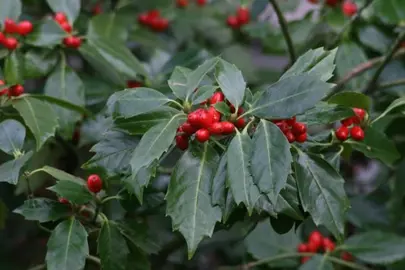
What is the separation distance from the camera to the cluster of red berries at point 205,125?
840 mm

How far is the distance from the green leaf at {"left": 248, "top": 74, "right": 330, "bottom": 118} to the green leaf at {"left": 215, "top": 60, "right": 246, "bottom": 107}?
25 mm

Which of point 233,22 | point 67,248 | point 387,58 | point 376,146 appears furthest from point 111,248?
point 233,22

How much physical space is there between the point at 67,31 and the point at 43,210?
16.5 inches

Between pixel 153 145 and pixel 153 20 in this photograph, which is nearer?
pixel 153 145

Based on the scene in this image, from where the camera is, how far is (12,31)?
3.98 feet

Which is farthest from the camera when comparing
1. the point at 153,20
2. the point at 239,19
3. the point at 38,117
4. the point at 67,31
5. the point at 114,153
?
the point at 239,19

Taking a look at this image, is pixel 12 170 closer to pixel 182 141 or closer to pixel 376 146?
pixel 182 141

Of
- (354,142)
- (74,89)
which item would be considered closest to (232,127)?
(354,142)

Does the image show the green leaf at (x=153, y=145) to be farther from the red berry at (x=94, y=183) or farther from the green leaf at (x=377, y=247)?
the green leaf at (x=377, y=247)

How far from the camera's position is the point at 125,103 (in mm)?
888

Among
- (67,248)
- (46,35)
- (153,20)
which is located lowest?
(153,20)

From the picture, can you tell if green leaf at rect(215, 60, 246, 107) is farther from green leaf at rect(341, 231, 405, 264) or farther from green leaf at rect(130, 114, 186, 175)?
green leaf at rect(341, 231, 405, 264)

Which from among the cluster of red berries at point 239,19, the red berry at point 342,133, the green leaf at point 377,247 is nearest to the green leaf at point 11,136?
the red berry at point 342,133

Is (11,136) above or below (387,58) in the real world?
above
